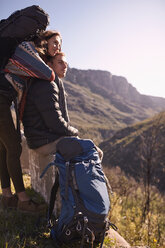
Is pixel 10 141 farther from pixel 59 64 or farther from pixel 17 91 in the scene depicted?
pixel 59 64

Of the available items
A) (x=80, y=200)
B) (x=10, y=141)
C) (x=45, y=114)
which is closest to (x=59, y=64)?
(x=45, y=114)

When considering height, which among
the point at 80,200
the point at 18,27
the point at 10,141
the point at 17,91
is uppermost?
the point at 18,27

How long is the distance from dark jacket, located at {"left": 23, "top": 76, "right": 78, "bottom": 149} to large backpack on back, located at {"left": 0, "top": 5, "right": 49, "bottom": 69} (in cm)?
44

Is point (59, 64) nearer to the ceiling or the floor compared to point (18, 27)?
nearer to the floor

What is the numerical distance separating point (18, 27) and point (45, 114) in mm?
1002

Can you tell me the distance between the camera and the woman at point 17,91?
2199 millimetres

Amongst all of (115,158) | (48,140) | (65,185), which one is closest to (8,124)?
(48,140)

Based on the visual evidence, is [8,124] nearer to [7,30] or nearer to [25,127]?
[25,127]

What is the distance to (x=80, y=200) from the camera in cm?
192

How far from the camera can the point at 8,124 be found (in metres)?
2.37

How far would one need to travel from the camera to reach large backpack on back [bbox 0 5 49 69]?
85.6 inches

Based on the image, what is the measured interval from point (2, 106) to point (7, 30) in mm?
837

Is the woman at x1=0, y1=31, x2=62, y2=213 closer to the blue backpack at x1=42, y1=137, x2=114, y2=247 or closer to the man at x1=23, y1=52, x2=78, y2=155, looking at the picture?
the man at x1=23, y1=52, x2=78, y2=155

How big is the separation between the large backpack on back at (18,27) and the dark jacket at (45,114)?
1.46 feet
